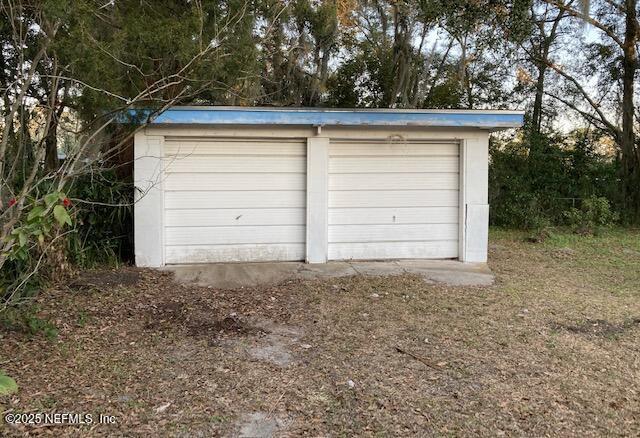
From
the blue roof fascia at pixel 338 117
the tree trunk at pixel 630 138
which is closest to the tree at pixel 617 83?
the tree trunk at pixel 630 138

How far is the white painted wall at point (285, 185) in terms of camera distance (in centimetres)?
748

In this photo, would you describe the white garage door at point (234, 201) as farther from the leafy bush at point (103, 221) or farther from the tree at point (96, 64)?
the tree at point (96, 64)

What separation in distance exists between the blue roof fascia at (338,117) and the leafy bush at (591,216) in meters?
5.12

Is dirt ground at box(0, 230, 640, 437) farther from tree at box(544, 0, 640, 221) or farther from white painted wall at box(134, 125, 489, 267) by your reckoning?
tree at box(544, 0, 640, 221)

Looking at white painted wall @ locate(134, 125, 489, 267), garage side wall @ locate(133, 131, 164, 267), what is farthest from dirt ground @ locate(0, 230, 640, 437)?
white painted wall @ locate(134, 125, 489, 267)

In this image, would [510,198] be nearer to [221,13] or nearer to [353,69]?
[353,69]

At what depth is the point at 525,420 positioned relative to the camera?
322cm

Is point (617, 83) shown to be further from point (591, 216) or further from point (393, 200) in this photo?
point (393, 200)

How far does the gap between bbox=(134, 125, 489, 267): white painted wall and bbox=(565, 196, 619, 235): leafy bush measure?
→ 187 inches

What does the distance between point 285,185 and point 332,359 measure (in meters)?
4.18

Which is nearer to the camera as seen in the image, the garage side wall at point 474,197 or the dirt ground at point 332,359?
the dirt ground at point 332,359

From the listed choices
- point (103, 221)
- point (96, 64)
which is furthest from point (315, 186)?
point (96, 64)

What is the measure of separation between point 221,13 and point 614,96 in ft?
41.4

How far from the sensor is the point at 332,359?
13.6ft
